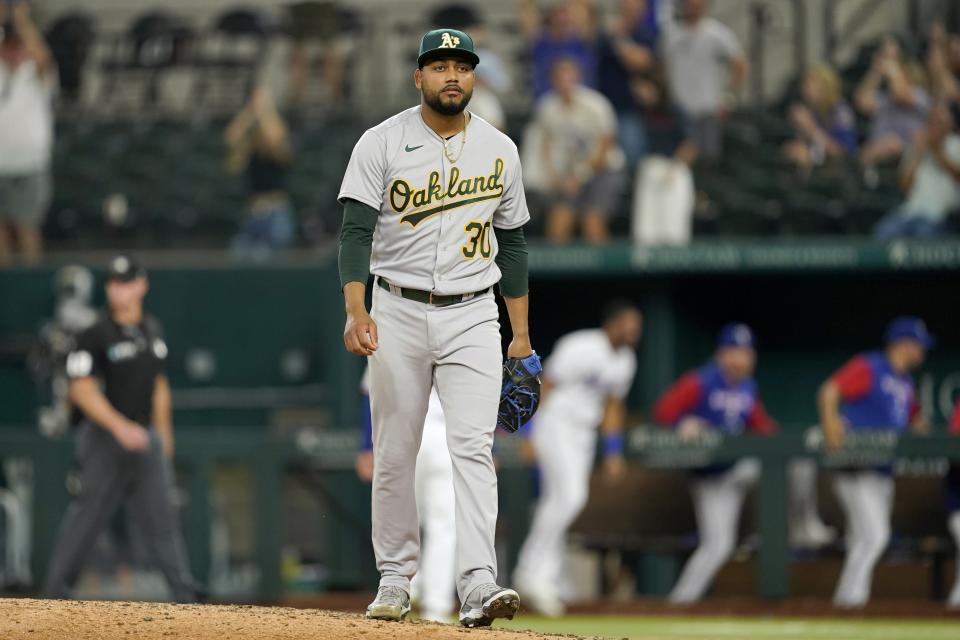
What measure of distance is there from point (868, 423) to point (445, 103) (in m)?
6.17

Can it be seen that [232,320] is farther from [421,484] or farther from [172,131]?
[421,484]

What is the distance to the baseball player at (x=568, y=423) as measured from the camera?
10469 millimetres

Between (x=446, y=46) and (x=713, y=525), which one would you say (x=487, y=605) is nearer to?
Answer: (x=446, y=46)

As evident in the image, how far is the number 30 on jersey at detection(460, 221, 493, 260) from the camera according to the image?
17.9 ft

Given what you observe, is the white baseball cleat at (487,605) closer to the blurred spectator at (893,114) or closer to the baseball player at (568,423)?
the baseball player at (568,423)

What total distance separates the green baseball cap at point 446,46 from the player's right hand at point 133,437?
11.2 ft

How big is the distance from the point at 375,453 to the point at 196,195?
8.92 metres

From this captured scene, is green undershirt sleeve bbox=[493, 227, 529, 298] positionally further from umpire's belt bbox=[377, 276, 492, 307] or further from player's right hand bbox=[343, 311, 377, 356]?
player's right hand bbox=[343, 311, 377, 356]

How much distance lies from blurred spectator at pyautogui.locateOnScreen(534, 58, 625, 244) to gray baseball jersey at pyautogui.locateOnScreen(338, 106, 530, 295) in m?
6.48

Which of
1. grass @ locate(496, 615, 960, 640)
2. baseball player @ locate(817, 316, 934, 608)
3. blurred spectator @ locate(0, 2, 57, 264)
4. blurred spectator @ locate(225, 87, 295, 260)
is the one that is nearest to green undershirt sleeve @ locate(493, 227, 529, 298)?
grass @ locate(496, 615, 960, 640)

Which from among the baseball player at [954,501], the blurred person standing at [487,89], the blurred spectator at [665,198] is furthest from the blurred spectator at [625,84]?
the baseball player at [954,501]

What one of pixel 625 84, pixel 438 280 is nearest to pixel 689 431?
pixel 625 84

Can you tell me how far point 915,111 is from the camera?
41.1 ft

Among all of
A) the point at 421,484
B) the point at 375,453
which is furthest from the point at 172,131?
the point at 375,453
